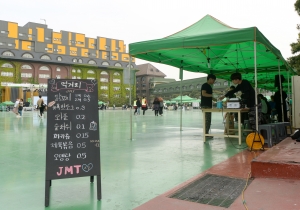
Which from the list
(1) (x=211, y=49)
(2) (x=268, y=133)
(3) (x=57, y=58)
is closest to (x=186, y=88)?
(3) (x=57, y=58)

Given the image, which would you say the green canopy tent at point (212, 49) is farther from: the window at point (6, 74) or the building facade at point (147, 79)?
the building facade at point (147, 79)

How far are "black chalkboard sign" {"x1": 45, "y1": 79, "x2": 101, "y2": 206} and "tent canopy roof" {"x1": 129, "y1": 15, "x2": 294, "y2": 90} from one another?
3.71 metres

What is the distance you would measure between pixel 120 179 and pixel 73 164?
3.05 feet

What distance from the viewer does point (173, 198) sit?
275cm

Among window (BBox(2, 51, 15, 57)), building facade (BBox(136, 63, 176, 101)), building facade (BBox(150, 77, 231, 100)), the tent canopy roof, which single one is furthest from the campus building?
the tent canopy roof

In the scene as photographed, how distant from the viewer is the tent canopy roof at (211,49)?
5.68 metres

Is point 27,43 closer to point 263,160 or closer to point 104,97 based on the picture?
point 104,97

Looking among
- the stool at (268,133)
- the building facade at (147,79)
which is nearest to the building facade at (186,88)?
the building facade at (147,79)

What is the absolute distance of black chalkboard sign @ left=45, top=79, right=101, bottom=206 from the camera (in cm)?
276

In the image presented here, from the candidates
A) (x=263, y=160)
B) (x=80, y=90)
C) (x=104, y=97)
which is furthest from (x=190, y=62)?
(x=104, y=97)

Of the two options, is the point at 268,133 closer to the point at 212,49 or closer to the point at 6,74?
the point at 212,49

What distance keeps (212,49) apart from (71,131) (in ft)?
20.0

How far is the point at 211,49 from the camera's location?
8047mm

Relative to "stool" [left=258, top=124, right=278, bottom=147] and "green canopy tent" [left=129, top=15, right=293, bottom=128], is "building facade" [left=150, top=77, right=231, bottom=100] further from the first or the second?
"stool" [left=258, top=124, right=278, bottom=147]
